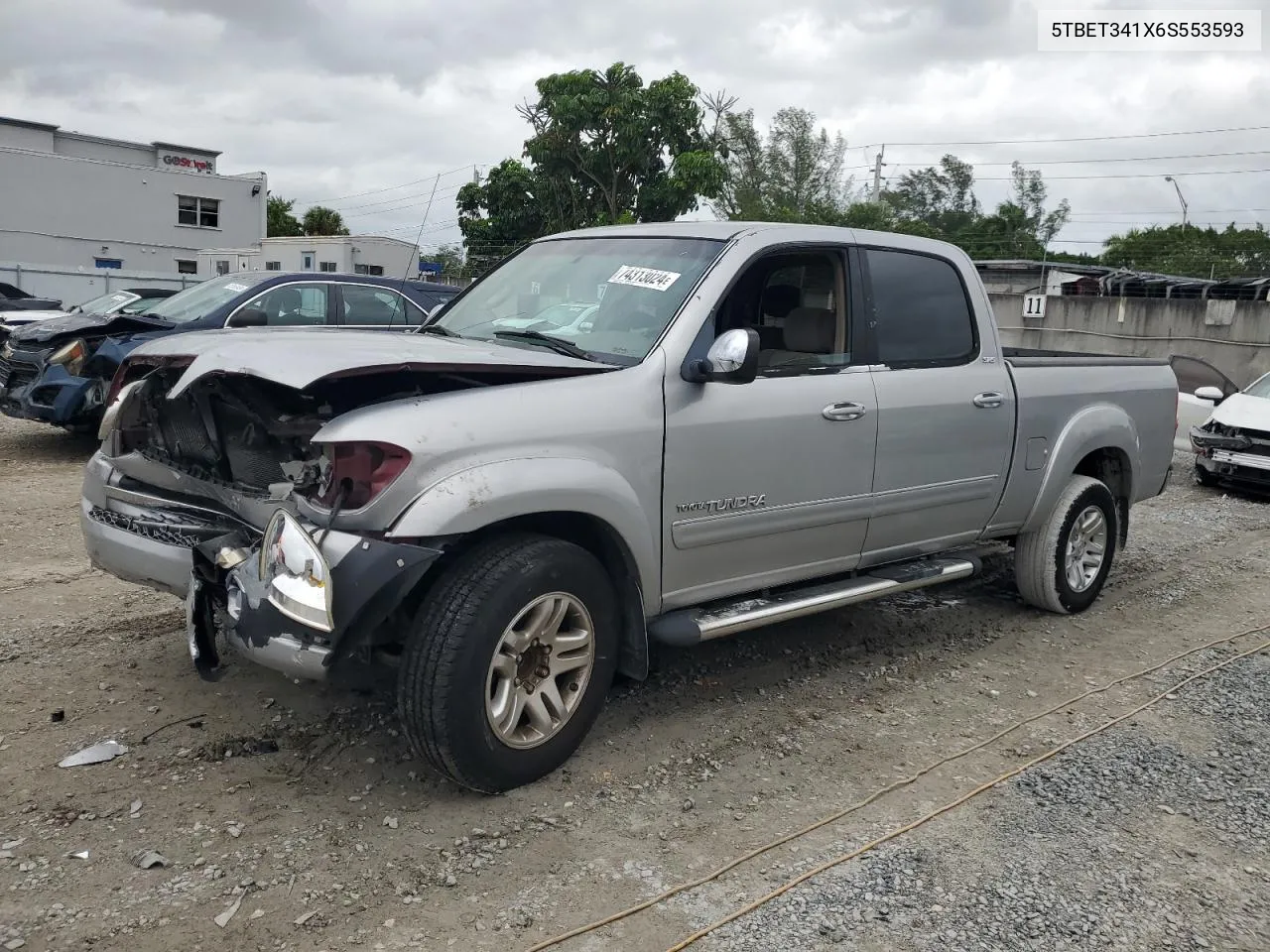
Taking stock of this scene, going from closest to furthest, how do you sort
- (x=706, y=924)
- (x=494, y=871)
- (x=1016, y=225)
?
(x=706, y=924)
(x=494, y=871)
(x=1016, y=225)

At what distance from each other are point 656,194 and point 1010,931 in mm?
23542

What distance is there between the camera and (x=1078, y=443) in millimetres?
5570

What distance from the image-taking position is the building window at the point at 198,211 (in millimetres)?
42469

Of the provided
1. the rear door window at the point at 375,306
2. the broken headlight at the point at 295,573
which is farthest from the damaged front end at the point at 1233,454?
the broken headlight at the point at 295,573

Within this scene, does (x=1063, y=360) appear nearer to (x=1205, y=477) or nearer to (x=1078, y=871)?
(x=1078, y=871)

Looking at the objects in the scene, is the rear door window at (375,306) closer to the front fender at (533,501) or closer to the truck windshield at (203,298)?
the truck windshield at (203,298)

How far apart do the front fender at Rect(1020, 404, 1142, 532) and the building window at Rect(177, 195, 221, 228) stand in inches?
1697

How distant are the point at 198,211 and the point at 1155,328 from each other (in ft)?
118

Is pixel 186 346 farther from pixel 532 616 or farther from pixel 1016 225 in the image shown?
pixel 1016 225

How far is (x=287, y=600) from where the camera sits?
122 inches

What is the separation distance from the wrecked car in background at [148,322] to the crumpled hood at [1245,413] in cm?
750

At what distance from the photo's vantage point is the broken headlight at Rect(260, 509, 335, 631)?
9.95 ft

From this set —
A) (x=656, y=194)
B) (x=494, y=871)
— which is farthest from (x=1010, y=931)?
(x=656, y=194)

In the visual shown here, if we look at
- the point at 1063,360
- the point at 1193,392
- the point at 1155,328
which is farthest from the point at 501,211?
the point at 1063,360
